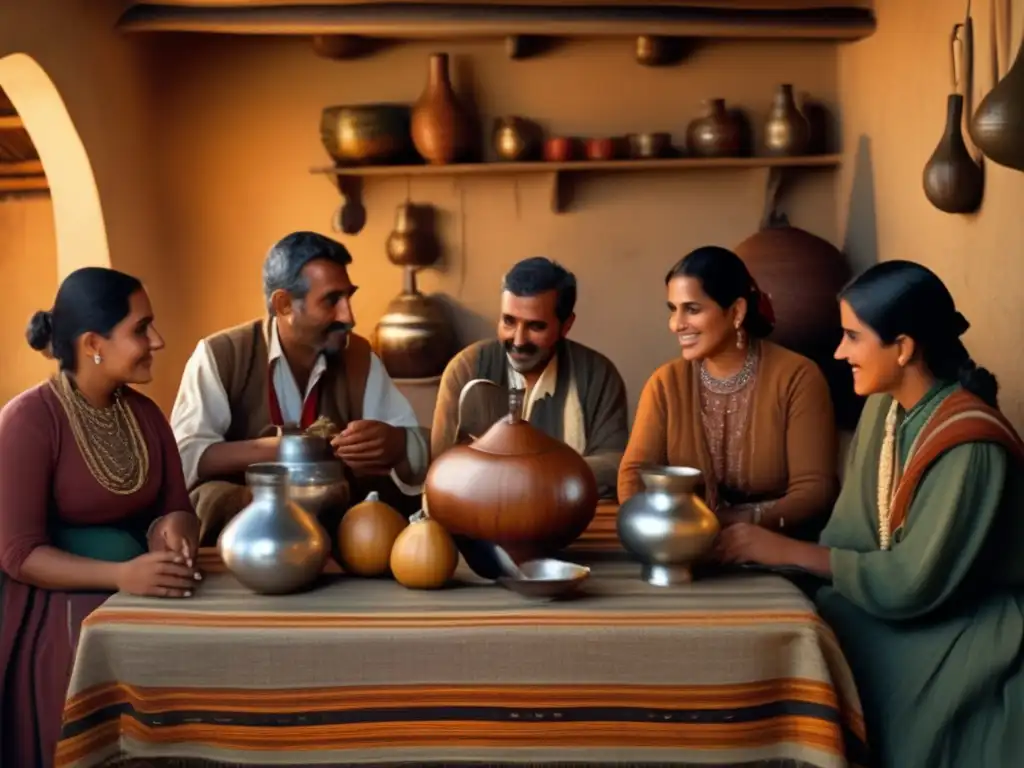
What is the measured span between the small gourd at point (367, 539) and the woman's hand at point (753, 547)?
60 cm

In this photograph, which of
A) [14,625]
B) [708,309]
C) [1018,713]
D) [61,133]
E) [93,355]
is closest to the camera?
[1018,713]

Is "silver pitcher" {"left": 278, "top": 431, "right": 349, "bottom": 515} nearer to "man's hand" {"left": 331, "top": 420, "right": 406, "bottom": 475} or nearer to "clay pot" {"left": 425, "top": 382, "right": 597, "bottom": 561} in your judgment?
"clay pot" {"left": 425, "top": 382, "right": 597, "bottom": 561}

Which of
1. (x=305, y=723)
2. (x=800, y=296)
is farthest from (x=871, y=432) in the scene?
(x=800, y=296)

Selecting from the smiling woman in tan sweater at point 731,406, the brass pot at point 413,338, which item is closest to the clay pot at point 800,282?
the brass pot at point 413,338

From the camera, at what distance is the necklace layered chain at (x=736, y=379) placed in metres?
3.14

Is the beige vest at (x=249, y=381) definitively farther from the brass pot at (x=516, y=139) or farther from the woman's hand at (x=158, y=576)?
the brass pot at (x=516, y=139)

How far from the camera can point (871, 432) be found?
263cm

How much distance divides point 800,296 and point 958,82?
3.93 feet

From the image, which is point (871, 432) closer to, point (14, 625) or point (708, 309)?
point (708, 309)

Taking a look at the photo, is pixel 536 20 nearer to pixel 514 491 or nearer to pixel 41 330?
pixel 41 330

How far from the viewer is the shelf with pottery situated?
17.0ft

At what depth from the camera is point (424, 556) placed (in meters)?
2.24

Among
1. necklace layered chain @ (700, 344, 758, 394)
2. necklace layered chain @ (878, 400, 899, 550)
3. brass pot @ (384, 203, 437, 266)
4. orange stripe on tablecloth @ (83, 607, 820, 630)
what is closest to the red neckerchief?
necklace layered chain @ (700, 344, 758, 394)

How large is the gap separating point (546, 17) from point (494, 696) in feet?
12.2
